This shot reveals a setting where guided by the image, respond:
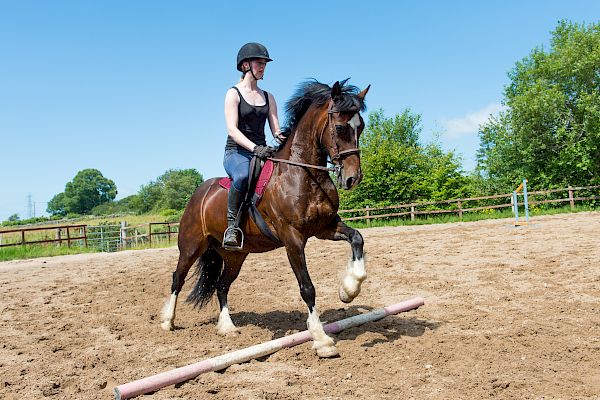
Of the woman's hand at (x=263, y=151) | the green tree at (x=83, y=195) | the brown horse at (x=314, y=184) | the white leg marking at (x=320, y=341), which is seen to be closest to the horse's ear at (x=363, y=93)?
the brown horse at (x=314, y=184)

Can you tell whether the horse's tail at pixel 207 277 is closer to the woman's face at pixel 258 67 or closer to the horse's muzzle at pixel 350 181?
the woman's face at pixel 258 67

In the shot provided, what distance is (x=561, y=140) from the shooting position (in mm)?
32875

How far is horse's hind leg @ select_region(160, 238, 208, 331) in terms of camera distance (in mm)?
6168

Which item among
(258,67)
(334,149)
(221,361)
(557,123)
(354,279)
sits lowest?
(221,361)

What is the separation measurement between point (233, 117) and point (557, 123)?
34110mm

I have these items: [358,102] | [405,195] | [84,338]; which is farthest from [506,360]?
[405,195]

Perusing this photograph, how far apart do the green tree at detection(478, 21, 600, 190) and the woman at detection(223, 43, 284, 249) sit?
31.7 m

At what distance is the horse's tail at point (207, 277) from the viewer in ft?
21.5

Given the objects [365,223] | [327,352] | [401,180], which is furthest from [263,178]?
[401,180]

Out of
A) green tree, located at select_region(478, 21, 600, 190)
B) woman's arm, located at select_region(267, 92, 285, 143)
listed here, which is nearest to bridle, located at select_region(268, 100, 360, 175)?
woman's arm, located at select_region(267, 92, 285, 143)

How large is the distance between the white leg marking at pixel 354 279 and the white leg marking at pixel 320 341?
0.40 meters

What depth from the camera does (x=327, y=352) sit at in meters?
4.42

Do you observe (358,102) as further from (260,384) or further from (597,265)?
(597,265)

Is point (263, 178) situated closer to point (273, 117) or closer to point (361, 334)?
point (273, 117)
